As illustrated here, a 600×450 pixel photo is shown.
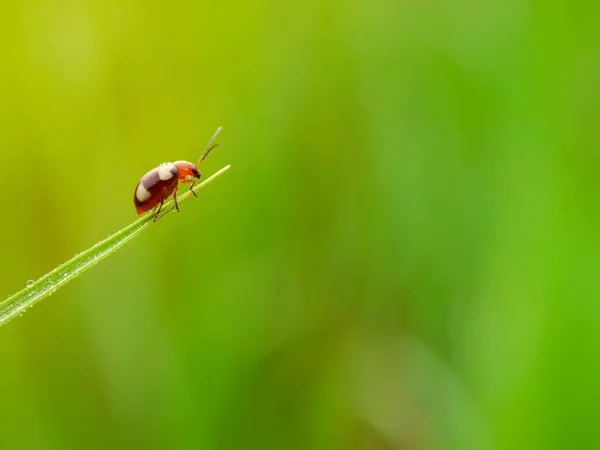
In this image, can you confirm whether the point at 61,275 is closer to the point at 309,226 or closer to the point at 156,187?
the point at 156,187

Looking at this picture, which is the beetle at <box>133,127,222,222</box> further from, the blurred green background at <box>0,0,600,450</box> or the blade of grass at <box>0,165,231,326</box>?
the blade of grass at <box>0,165,231,326</box>

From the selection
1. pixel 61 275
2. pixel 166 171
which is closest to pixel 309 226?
pixel 166 171

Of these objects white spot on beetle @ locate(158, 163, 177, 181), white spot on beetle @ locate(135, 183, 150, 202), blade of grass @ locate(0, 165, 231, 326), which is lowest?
blade of grass @ locate(0, 165, 231, 326)

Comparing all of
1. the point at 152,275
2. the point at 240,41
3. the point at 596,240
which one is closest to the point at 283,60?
the point at 240,41

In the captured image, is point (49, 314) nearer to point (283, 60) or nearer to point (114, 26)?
point (114, 26)

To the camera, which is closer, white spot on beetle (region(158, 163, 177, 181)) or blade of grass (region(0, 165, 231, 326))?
blade of grass (region(0, 165, 231, 326))

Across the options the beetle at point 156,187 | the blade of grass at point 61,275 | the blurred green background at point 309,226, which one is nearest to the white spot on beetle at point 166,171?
the beetle at point 156,187

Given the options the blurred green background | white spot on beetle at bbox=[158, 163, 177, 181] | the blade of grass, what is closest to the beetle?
white spot on beetle at bbox=[158, 163, 177, 181]
